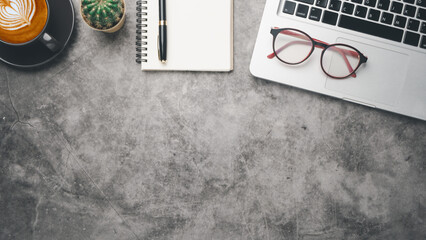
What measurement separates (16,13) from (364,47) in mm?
917

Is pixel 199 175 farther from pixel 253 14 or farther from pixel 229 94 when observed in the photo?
pixel 253 14

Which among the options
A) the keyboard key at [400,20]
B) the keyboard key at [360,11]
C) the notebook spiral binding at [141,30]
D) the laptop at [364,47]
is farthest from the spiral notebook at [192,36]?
the keyboard key at [400,20]

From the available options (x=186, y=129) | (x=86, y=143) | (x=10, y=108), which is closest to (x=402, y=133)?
(x=186, y=129)

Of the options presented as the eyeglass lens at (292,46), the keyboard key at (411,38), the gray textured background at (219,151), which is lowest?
the gray textured background at (219,151)

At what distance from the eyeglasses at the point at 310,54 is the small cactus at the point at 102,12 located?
42 centimetres

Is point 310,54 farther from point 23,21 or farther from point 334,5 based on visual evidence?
point 23,21

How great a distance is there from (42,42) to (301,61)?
0.69 m

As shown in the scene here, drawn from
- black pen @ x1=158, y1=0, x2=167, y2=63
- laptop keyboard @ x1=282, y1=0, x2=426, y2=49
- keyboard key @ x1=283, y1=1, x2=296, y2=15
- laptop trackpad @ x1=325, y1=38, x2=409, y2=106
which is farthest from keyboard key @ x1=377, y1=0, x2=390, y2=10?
black pen @ x1=158, y1=0, x2=167, y2=63

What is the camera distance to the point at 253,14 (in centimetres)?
89

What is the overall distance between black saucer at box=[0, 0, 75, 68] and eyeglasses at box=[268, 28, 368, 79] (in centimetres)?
57

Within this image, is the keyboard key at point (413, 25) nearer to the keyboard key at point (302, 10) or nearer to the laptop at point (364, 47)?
the laptop at point (364, 47)

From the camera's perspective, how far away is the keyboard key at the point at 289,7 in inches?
32.4

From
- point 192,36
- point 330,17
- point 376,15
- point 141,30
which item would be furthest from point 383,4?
point 141,30

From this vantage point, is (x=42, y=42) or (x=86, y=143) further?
(x=86, y=143)
